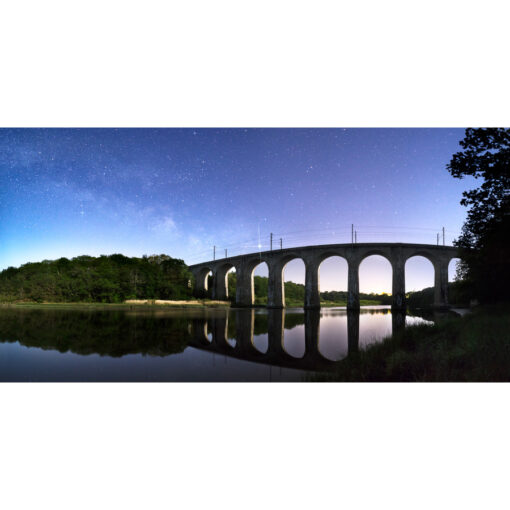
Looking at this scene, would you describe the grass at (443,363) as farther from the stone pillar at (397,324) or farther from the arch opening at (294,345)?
the stone pillar at (397,324)

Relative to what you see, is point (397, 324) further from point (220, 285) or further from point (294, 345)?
point (220, 285)

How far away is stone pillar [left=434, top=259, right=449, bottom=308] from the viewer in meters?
24.2

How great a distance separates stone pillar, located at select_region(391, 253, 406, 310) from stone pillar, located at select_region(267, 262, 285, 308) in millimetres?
12187

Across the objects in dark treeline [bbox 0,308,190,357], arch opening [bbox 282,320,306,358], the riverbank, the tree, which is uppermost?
the tree

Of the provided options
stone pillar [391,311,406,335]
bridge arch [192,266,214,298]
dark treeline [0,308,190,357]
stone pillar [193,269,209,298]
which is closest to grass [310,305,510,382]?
stone pillar [391,311,406,335]

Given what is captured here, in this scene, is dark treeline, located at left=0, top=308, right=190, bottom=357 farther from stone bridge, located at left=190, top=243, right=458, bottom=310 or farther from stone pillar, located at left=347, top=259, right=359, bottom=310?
stone bridge, located at left=190, top=243, right=458, bottom=310

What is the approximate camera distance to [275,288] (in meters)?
33.9

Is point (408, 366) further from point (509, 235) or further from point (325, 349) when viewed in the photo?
point (509, 235)

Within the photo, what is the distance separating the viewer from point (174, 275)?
3186 centimetres

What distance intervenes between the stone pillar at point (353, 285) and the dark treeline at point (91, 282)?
18.7 m

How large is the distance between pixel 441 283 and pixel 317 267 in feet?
40.7

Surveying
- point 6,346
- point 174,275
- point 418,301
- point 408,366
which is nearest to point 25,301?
point 174,275

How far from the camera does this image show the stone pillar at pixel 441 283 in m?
24.2

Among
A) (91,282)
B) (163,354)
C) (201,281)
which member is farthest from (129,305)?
(163,354)
